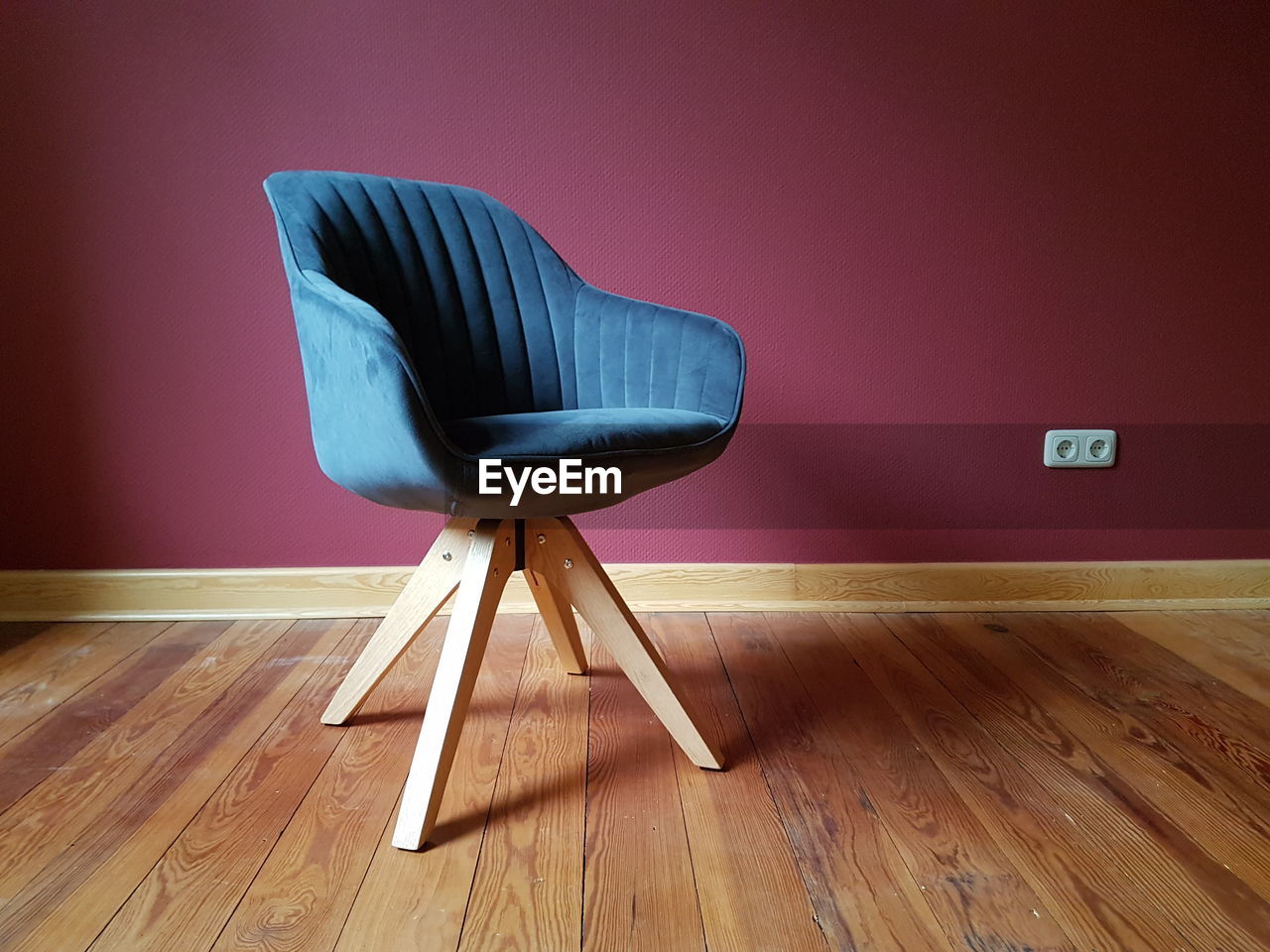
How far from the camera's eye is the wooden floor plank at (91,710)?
109cm

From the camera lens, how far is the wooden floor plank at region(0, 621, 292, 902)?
3.00 feet

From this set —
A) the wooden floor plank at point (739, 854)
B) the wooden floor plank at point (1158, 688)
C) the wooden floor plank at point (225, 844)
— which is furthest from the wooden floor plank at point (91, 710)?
the wooden floor plank at point (1158, 688)

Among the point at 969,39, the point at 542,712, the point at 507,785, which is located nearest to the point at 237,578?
the point at 542,712

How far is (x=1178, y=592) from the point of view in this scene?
5.87 feet

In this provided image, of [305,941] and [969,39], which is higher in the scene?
[969,39]

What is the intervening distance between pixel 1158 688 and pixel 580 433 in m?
1.05

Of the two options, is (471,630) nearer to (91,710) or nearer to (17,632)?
(91,710)

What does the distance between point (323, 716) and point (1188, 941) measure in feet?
3.51

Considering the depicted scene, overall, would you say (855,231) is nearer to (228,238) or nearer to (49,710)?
(228,238)

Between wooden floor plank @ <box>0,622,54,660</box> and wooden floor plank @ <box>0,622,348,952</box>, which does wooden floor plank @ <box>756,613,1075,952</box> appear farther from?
wooden floor plank @ <box>0,622,54,660</box>

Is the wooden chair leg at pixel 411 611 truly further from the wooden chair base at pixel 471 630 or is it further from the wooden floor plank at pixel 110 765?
the wooden floor plank at pixel 110 765

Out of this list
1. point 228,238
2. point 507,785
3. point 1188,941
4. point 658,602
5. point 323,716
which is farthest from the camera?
point 658,602

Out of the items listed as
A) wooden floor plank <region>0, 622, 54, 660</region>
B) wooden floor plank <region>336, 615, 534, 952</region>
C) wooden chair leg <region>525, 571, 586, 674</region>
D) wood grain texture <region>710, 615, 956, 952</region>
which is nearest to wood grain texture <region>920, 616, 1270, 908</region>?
wood grain texture <region>710, 615, 956, 952</region>

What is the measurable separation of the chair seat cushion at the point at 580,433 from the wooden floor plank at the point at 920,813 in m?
0.45
